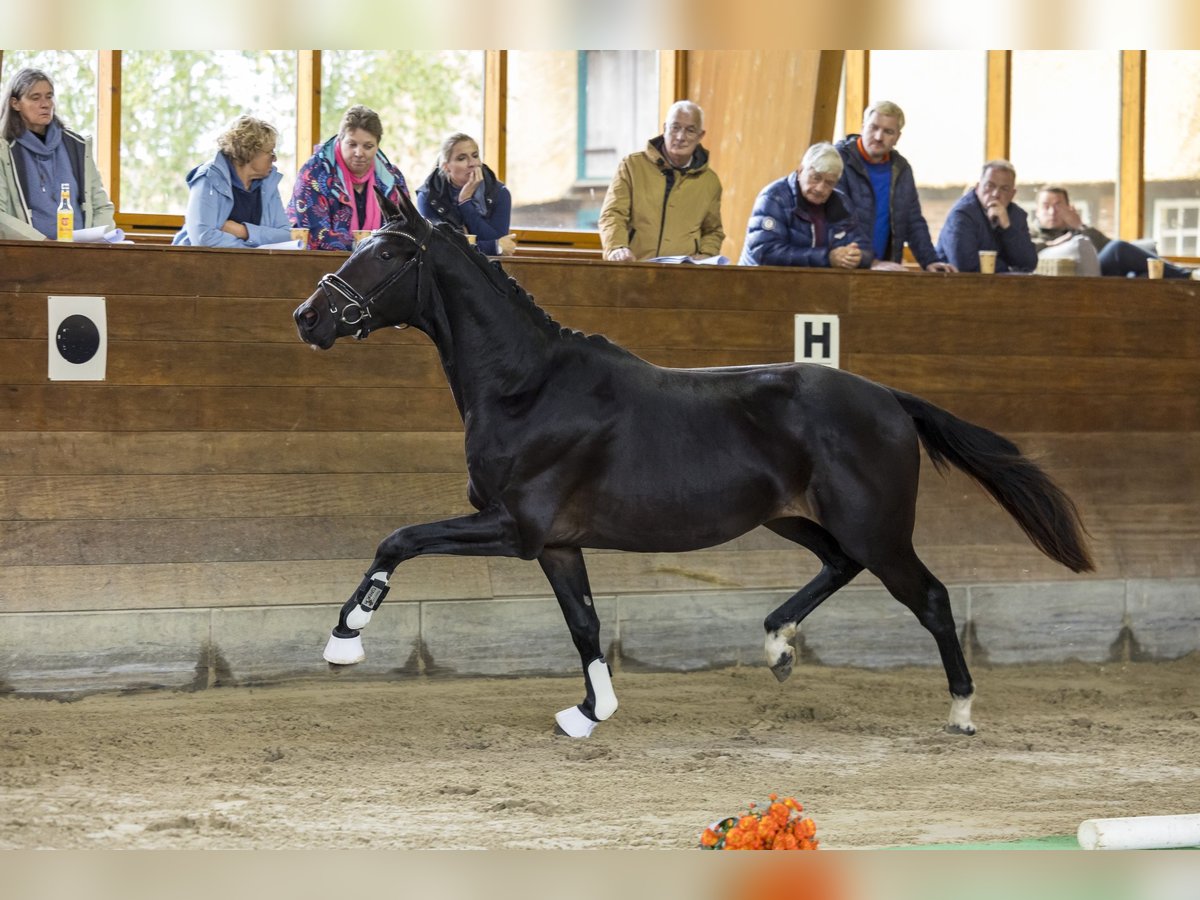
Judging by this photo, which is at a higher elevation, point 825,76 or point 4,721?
point 825,76

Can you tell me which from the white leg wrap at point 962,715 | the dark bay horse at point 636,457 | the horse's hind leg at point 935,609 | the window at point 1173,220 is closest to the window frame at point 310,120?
the dark bay horse at point 636,457

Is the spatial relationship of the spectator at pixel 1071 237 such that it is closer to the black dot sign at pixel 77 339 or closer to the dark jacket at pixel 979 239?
the dark jacket at pixel 979 239

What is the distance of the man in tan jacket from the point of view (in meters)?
6.60

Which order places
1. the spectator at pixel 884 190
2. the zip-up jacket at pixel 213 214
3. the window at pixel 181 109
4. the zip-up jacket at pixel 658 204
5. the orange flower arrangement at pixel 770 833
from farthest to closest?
1. the window at pixel 181 109
2. the spectator at pixel 884 190
3. the zip-up jacket at pixel 658 204
4. the zip-up jacket at pixel 213 214
5. the orange flower arrangement at pixel 770 833

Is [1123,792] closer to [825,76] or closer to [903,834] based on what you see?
[903,834]

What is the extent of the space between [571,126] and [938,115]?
278 cm

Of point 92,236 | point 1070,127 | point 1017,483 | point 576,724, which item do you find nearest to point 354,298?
point 576,724

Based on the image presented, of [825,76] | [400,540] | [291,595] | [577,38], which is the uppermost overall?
[825,76]

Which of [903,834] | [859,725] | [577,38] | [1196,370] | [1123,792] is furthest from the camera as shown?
[1196,370]

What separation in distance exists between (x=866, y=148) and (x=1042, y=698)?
295cm

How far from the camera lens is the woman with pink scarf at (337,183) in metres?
5.83

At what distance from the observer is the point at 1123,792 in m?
4.12

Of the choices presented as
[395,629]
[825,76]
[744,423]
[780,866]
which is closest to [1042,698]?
[744,423]

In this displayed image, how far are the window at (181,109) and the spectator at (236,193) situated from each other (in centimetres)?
196
